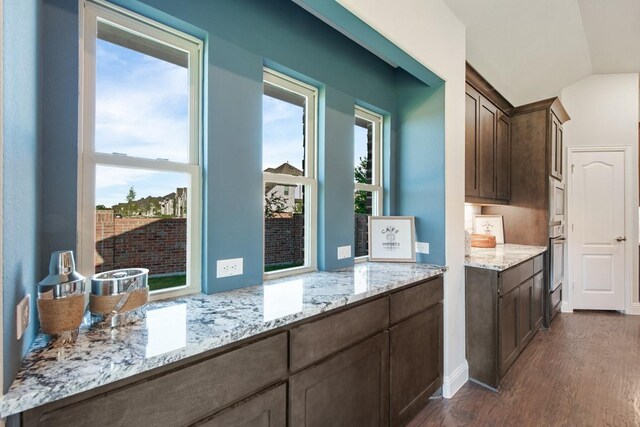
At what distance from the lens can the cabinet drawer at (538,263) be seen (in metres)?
3.20

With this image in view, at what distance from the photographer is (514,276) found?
106 inches

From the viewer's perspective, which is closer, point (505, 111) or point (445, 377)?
point (445, 377)

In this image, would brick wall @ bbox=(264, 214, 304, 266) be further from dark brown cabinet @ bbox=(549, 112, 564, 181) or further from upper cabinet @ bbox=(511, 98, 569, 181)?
dark brown cabinet @ bbox=(549, 112, 564, 181)

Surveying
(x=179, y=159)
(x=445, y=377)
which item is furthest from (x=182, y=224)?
(x=445, y=377)

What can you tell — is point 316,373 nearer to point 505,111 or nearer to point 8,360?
point 8,360

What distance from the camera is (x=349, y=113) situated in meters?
2.38

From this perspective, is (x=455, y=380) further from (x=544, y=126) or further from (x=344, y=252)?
(x=544, y=126)

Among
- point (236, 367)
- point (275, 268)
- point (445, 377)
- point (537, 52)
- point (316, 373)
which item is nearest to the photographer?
point (236, 367)

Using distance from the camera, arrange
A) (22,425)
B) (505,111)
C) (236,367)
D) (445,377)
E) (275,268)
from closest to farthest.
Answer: (22,425), (236,367), (275,268), (445,377), (505,111)

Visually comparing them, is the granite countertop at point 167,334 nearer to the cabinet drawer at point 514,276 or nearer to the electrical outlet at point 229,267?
the electrical outlet at point 229,267

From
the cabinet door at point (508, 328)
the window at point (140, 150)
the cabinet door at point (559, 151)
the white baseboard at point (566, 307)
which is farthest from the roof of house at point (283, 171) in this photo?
the white baseboard at point (566, 307)

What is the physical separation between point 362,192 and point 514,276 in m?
1.47

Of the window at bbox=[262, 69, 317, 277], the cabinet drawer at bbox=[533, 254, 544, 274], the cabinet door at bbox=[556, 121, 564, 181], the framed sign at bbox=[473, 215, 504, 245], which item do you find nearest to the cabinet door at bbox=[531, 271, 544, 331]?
the cabinet drawer at bbox=[533, 254, 544, 274]

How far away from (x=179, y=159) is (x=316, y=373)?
1.21 metres
